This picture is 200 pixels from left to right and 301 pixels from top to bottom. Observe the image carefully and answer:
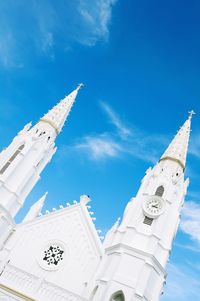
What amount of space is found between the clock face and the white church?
0.24ft

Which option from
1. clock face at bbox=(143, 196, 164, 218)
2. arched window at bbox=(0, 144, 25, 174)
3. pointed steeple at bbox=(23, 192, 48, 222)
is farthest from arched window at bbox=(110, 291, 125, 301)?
arched window at bbox=(0, 144, 25, 174)

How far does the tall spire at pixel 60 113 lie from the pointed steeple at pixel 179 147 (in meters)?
11.1

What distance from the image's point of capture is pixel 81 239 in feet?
98.5

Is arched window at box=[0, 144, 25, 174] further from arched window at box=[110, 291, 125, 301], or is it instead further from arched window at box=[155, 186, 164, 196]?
arched window at box=[110, 291, 125, 301]

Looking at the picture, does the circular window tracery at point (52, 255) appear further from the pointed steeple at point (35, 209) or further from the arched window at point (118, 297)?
the arched window at point (118, 297)

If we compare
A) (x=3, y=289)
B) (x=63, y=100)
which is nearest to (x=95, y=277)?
(x=3, y=289)

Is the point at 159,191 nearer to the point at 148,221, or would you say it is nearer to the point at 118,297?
the point at 148,221

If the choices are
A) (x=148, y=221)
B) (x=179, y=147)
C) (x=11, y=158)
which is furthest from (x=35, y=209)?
(x=179, y=147)

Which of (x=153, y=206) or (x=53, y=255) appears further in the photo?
(x=53, y=255)

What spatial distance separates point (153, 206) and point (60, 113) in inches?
595

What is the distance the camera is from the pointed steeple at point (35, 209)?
33350 mm

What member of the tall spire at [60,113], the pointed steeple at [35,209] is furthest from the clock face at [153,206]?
the tall spire at [60,113]

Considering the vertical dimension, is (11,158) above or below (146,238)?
above

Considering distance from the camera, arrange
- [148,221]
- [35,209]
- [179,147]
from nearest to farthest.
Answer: [148,221] → [179,147] → [35,209]
